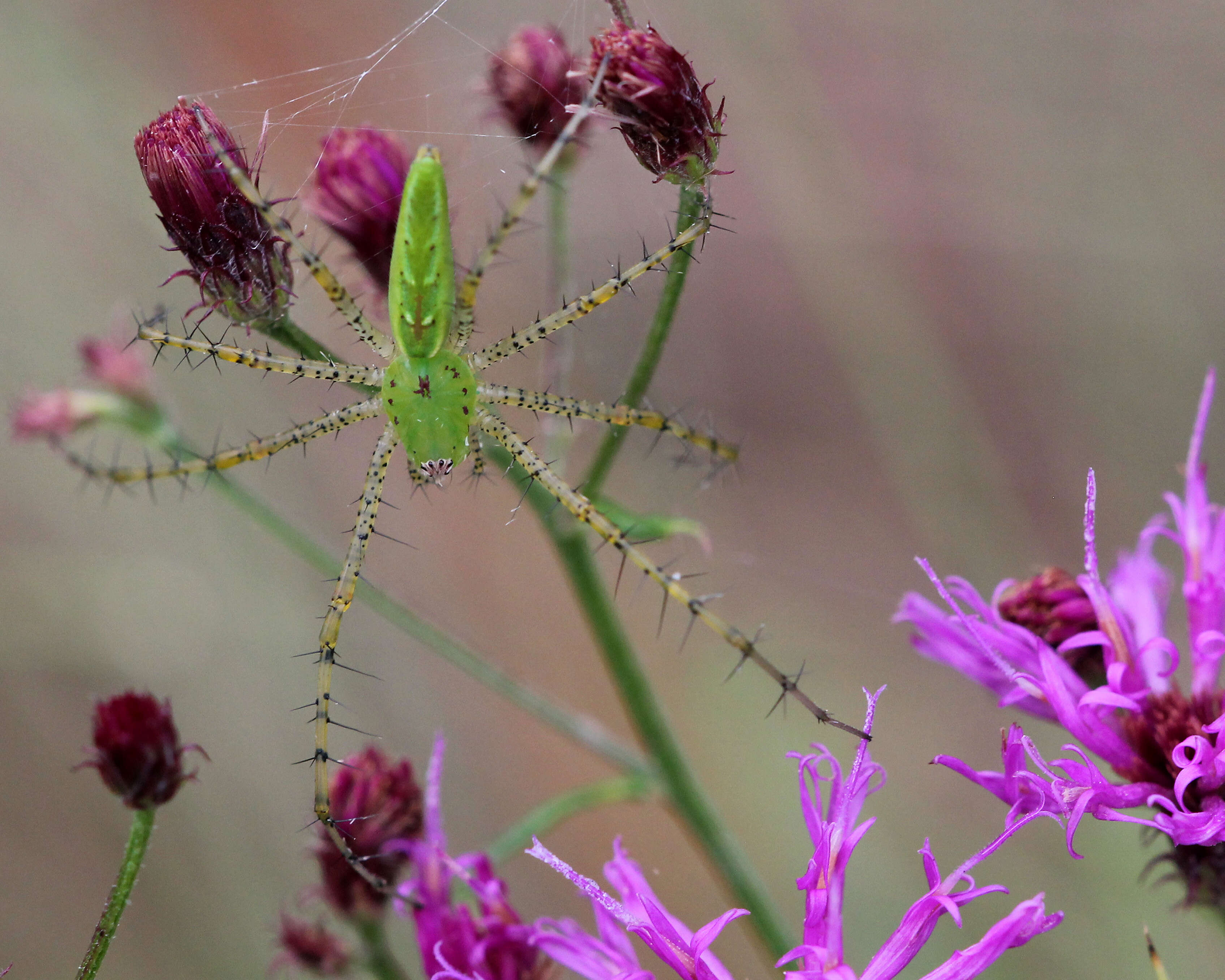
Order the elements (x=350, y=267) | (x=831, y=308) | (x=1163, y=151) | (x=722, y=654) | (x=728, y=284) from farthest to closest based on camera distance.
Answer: (x=728, y=284)
(x=1163, y=151)
(x=722, y=654)
(x=831, y=308)
(x=350, y=267)

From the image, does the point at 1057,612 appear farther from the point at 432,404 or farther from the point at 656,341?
the point at 432,404

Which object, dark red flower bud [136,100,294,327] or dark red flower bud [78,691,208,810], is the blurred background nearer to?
dark red flower bud [136,100,294,327]

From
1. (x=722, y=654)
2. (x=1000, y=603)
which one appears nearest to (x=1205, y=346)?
(x=722, y=654)

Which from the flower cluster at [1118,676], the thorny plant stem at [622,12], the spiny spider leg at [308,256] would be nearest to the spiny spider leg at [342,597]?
the spiny spider leg at [308,256]

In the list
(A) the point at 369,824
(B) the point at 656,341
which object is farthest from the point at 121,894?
(B) the point at 656,341

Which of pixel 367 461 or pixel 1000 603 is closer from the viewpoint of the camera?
pixel 1000 603

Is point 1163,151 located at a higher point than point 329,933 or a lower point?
higher

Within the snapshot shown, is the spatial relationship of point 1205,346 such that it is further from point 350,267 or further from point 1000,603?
point 350,267
